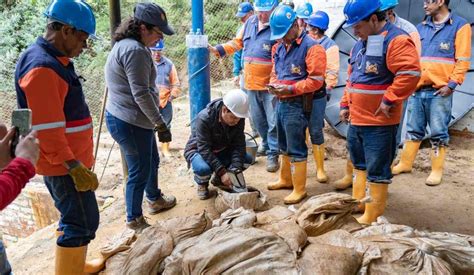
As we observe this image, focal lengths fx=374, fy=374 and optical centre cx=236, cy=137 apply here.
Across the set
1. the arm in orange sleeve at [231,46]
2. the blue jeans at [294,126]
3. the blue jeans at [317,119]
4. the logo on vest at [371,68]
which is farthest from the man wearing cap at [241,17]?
the logo on vest at [371,68]

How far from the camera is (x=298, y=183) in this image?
3545mm

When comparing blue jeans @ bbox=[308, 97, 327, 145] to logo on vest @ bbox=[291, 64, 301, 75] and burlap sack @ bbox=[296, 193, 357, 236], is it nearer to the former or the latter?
logo on vest @ bbox=[291, 64, 301, 75]

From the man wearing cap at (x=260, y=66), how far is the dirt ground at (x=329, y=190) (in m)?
0.44

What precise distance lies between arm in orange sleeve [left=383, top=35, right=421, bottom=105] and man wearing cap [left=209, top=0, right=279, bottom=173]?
5.33 feet

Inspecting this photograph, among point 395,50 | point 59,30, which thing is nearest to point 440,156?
point 395,50

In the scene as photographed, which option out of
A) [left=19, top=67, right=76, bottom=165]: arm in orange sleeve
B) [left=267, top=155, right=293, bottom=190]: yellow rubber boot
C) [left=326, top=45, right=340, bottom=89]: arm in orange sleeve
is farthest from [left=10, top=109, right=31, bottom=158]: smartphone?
[left=326, top=45, right=340, bottom=89]: arm in orange sleeve

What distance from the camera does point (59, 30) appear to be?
1.99 m

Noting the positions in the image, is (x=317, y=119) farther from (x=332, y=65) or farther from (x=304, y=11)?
(x=304, y=11)

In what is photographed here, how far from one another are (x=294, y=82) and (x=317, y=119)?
688mm

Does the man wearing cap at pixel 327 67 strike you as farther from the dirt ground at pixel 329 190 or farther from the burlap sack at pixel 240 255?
the burlap sack at pixel 240 255

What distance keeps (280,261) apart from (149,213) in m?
1.88

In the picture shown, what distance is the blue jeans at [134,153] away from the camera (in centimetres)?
282

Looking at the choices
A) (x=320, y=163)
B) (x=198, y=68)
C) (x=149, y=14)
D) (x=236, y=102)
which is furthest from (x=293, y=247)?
(x=198, y=68)

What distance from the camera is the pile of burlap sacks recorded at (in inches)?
76.0
